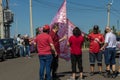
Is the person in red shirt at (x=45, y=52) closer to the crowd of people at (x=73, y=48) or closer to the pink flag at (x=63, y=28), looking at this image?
the crowd of people at (x=73, y=48)

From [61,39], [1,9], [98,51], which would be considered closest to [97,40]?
[98,51]

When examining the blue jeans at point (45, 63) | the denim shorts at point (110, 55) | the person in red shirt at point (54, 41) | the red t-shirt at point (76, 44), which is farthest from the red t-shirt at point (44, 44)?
the denim shorts at point (110, 55)

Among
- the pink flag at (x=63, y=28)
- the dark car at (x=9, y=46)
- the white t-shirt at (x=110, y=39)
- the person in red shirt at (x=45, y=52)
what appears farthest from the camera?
the dark car at (x=9, y=46)

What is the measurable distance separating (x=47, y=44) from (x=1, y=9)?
108 ft

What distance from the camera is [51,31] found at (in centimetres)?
1588

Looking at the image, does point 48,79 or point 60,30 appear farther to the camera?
point 60,30

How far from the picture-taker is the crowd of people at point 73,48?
14242 millimetres

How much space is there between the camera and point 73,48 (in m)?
15.7

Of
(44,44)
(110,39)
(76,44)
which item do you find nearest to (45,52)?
(44,44)

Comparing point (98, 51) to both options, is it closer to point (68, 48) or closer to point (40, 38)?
point (68, 48)

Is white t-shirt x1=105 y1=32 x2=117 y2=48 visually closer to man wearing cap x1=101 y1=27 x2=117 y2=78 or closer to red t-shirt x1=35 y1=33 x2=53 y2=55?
man wearing cap x1=101 y1=27 x2=117 y2=78

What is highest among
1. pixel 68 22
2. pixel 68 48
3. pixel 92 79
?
pixel 68 22

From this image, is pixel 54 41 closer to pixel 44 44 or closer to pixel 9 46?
pixel 44 44

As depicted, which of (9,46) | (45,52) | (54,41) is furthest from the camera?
(9,46)
